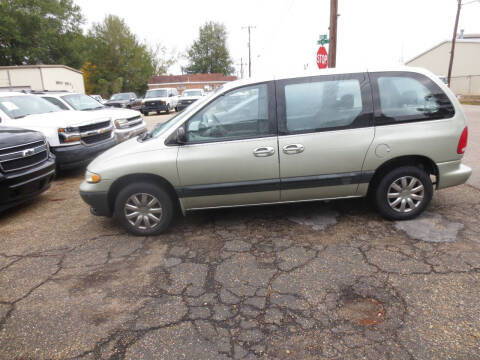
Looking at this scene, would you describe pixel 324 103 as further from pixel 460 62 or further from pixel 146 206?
pixel 460 62

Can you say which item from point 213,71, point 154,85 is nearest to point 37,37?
point 154,85

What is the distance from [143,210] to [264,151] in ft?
5.03

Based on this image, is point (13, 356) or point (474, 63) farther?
point (474, 63)

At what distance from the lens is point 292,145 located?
371 cm

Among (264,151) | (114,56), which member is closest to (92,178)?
(264,151)

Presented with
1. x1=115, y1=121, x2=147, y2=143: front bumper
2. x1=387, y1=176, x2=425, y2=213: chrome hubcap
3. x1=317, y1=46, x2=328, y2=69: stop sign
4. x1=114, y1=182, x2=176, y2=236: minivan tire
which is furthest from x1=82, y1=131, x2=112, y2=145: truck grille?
x1=317, y1=46, x2=328, y2=69: stop sign

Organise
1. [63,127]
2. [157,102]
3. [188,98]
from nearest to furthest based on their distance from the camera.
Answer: [63,127], [157,102], [188,98]

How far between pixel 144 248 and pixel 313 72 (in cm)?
273

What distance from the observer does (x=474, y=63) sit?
37.8 m

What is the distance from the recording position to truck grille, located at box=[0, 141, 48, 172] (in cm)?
450

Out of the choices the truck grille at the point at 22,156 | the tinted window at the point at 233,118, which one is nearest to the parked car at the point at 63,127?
the truck grille at the point at 22,156

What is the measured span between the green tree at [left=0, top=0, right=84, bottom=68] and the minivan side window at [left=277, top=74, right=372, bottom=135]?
44.1 m

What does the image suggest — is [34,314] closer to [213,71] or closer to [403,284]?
[403,284]

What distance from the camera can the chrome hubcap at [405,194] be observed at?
3.88 metres
